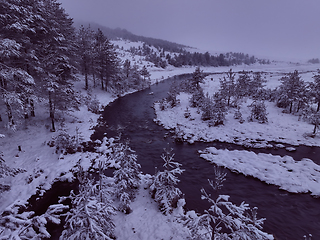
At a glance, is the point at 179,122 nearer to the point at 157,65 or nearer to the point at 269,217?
the point at 269,217

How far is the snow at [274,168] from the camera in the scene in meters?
12.6

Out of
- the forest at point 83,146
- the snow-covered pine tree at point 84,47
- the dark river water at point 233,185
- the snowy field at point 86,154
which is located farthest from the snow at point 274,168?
the snow-covered pine tree at point 84,47

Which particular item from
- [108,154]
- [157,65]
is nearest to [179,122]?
[108,154]

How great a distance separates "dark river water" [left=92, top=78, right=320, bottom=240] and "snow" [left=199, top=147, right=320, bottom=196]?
63 cm

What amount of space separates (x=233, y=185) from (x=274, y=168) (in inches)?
173

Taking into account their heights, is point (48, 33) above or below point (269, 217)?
above

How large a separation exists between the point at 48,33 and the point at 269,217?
26.3 m

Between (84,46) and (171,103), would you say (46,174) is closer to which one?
(171,103)

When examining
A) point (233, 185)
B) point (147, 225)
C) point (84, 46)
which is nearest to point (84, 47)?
point (84, 46)

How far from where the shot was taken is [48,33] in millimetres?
19531

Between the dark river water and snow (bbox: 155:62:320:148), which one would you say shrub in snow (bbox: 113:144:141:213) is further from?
snow (bbox: 155:62:320:148)

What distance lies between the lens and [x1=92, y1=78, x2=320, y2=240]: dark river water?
9742 mm

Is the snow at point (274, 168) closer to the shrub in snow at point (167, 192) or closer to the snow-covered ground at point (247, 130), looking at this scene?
the snow-covered ground at point (247, 130)

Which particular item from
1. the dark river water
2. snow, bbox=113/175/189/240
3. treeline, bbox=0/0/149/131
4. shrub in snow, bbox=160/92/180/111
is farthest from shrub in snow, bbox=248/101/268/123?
treeline, bbox=0/0/149/131
